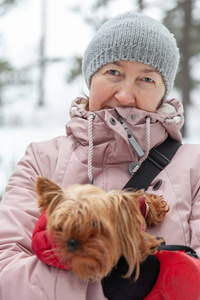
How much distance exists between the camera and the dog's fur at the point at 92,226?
1.11 meters

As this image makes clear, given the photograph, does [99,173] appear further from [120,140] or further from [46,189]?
[46,189]

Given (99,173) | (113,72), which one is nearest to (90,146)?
(99,173)

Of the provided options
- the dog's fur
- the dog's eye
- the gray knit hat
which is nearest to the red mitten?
the dog's fur

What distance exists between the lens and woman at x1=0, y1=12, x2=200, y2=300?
65.9 inches

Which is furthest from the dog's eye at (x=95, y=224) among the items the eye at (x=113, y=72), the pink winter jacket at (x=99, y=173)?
the eye at (x=113, y=72)

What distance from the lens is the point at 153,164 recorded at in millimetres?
1801

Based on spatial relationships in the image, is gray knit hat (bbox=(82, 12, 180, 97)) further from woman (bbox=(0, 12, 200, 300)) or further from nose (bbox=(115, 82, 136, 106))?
nose (bbox=(115, 82, 136, 106))

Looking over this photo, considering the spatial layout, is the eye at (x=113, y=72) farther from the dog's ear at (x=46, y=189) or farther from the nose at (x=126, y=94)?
the dog's ear at (x=46, y=189)

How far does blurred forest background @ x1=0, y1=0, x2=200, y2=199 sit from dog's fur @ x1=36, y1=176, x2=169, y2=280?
2.53m

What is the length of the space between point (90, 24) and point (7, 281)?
8.19 meters

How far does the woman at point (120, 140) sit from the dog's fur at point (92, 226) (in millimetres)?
449

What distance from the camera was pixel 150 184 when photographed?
5.74 ft

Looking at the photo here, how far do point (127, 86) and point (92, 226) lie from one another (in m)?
0.89

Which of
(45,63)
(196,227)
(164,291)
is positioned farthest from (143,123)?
(45,63)
